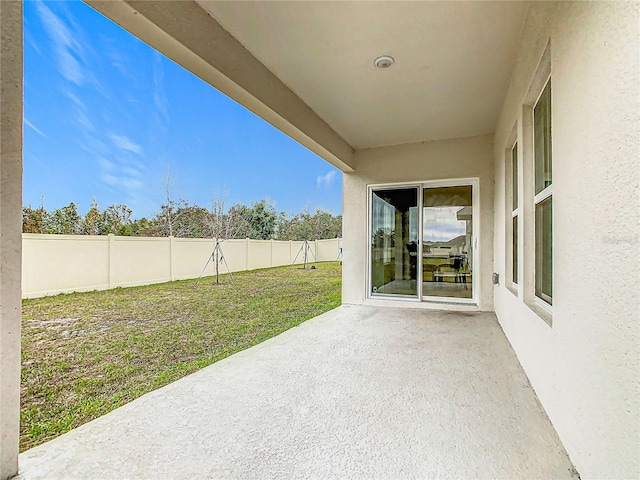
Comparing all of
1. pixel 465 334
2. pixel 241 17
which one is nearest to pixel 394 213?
pixel 465 334

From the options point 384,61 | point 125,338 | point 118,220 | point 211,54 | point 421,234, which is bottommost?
point 125,338

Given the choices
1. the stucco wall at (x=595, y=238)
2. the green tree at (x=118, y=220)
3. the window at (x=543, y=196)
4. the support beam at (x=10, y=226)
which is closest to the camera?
the stucco wall at (x=595, y=238)

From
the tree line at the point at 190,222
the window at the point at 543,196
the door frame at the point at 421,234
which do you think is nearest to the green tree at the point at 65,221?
the tree line at the point at 190,222

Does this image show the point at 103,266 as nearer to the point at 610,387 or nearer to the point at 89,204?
the point at 89,204

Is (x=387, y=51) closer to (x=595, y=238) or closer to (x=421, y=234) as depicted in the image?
(x=595, y=238)

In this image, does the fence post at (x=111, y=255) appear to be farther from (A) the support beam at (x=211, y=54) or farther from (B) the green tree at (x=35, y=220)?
(A) the support beam at (x=211, y=54)

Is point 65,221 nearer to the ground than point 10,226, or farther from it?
farther from it

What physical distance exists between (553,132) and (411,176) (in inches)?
136

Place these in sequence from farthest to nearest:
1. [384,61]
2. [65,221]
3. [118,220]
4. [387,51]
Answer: [118,220]
[65,221]
[384,61]
[387,51]

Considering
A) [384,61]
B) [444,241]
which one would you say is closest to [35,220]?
[384,61]

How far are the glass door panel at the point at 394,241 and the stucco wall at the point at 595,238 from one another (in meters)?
3.49

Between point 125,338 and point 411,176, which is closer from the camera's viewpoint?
point 125,338

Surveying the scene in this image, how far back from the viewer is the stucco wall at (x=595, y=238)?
101 cm

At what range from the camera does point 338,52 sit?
2723 mm
